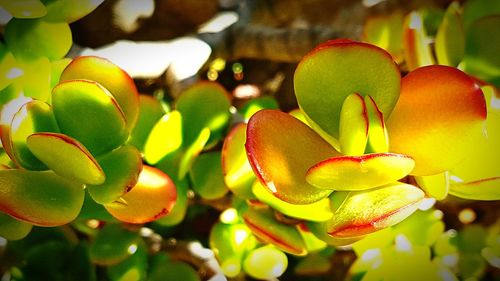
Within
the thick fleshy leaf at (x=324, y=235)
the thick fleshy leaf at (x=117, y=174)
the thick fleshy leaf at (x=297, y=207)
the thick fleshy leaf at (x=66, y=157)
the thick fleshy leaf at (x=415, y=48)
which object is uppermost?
the thick fleshy leaf at (x=415, y=48)

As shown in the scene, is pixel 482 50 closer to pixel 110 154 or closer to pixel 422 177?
pixel 422 177

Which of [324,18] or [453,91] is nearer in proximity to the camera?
[453,91]

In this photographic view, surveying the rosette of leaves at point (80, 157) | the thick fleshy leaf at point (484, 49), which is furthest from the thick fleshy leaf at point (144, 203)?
the thick fleshy leaf at point (484, 49)

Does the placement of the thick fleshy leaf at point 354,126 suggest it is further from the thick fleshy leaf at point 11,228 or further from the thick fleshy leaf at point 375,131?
the thick fleshy leaf at point 11,228

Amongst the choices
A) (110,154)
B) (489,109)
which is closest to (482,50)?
(489,109)

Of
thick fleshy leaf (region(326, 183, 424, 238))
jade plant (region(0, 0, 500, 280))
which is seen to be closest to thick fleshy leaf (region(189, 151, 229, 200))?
jade plant (region(0, 0, 500, 280))

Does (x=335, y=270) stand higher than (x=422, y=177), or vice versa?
(x=422, y=177)
